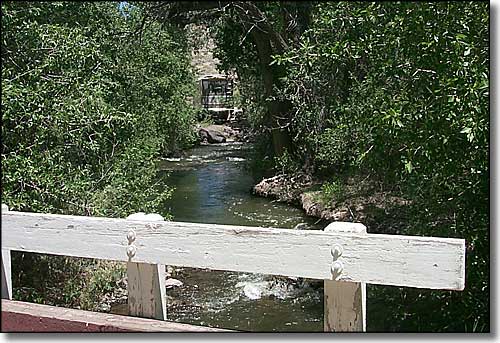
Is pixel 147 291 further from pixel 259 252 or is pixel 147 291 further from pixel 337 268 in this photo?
pixel 337 268

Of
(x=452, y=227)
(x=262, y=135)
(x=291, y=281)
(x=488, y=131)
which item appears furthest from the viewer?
(x=262, y=135)

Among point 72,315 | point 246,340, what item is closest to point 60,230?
point 72,315

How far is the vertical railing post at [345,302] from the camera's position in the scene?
117 cm

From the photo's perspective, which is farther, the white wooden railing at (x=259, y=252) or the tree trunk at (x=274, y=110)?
the tree trunk at (x=274, y=110)

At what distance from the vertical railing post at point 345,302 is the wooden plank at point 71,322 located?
219 millimetres

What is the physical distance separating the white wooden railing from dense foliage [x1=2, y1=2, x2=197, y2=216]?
1.09 meters

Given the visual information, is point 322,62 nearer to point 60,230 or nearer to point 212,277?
point 212,277

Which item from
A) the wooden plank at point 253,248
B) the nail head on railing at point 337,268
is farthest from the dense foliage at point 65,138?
the nail head on railing at point 337,268

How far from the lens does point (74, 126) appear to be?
2.66 metres

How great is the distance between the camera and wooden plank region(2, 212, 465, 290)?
1.10m

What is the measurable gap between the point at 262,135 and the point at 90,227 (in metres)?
5.11

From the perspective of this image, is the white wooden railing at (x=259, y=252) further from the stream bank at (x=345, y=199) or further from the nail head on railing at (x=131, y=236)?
the stream bank at (x=345, y=199)

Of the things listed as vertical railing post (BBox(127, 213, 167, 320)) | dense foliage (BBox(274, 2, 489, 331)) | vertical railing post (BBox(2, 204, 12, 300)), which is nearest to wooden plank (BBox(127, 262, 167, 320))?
vertical railing post (BBox(127, 213, 167, 320))

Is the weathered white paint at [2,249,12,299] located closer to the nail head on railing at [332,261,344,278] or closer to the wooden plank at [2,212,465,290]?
the wooden plank at [2,212,465,290]
